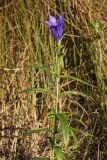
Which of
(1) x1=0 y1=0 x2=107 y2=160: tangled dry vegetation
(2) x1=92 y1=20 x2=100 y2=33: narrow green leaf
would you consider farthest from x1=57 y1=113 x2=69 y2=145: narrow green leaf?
(2) x1=92 y1=20 x2=100 y2=33: narrow green leaf

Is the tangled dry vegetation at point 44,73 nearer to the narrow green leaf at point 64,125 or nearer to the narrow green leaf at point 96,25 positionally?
the narrow green leaf at point 96,25

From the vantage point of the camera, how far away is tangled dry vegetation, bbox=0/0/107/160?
2521mm

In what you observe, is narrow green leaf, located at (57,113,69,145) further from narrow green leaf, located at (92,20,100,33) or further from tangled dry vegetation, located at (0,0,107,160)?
narrow green leaf, located at (92,20,100,33)

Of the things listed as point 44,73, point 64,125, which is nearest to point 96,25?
point 44,73

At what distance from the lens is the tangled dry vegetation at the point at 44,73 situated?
2.52 m

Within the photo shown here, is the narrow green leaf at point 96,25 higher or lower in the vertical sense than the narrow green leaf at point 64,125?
higher

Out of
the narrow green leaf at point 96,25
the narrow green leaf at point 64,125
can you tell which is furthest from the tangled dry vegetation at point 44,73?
the narrow green leaf at point 64,125

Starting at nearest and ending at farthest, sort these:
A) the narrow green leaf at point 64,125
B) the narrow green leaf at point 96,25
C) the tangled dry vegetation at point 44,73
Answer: the narrow green leaf at point 64,125 < the tangled dry vegetation at point 44,73 < the narrow green leaf at point 96,25

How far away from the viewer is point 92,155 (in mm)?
2533

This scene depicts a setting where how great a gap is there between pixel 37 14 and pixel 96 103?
0.63 metres

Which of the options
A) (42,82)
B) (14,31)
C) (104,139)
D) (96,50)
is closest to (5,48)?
(14,31)

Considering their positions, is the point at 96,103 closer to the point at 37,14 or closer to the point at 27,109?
the point at 27,109

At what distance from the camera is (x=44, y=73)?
2.65 metres

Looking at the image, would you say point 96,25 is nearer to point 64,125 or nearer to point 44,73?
→ point 44,73
